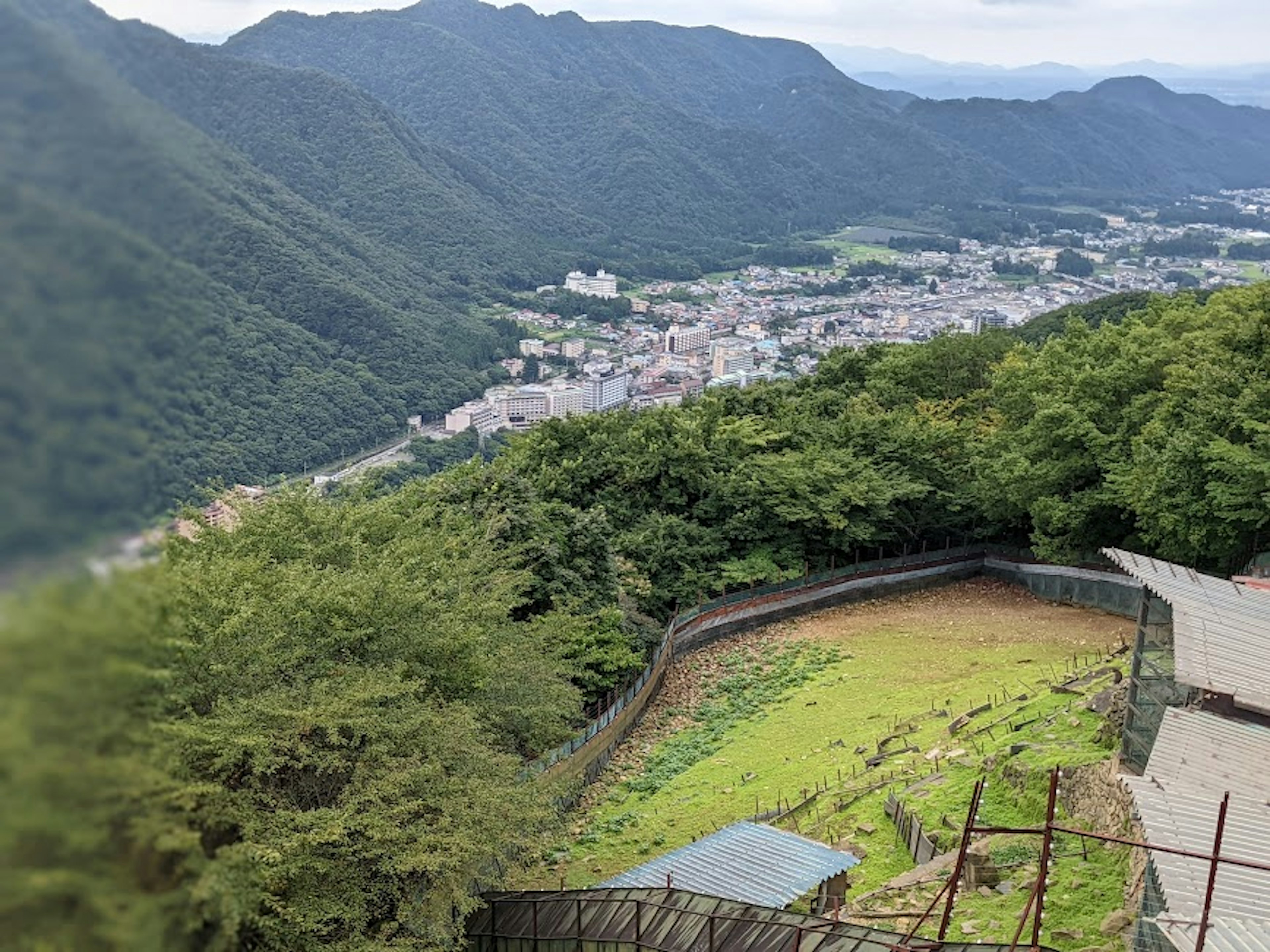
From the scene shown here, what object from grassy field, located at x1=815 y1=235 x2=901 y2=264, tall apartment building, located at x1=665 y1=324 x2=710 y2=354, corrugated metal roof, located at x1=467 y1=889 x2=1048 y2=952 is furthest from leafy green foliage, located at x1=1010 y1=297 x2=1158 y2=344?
grassy field, located at x1=815 y1=235 x2=901 y2=264

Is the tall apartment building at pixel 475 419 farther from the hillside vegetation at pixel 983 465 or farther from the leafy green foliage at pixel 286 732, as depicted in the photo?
the leafy green foliage at pixel 286 732

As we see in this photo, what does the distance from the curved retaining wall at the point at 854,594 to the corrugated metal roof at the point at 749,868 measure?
5.67 m

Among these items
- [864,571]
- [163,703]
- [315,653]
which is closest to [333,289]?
[864,571]

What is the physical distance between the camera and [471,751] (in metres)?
9.80

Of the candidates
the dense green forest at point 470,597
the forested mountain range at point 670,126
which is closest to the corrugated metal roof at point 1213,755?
the dense green forest at point 470,597

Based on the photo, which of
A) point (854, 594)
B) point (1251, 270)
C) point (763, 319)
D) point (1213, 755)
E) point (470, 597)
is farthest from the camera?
point (1251, 270)

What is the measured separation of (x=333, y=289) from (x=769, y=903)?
53662 millimetres

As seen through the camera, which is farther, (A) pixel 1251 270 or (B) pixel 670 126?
(B) pixel 670 126

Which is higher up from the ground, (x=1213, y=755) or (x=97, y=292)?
(x=97, y=292)

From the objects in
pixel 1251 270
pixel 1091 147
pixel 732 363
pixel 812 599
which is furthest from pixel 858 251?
pixel 812 599

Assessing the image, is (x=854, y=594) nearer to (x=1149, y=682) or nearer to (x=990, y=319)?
(x=1149, y=682)

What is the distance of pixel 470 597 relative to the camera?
13.0 m

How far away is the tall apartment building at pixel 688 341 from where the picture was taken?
279 ft

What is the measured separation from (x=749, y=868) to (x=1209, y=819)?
3.69m
